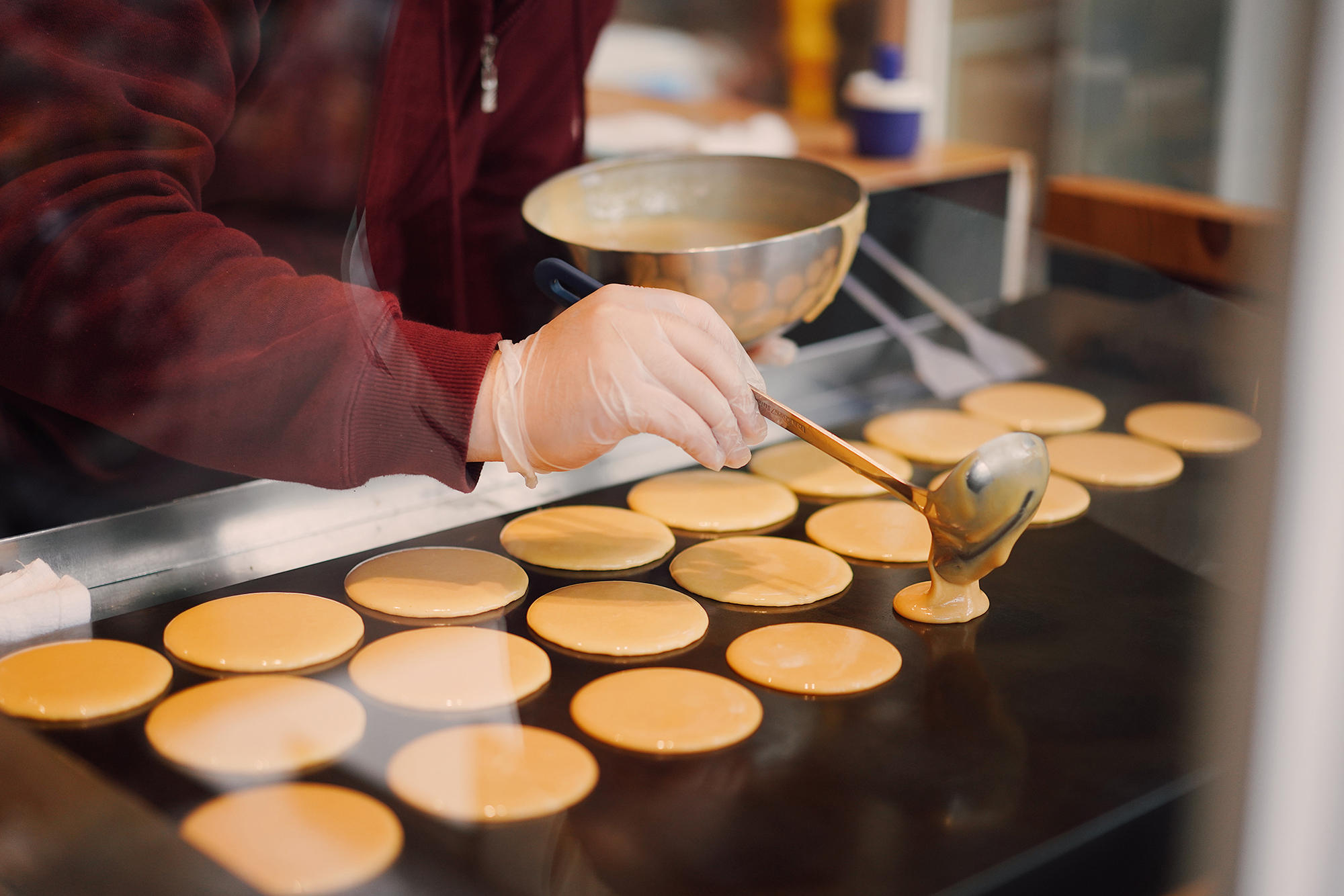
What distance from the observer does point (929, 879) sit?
660mm

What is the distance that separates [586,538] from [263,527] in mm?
309

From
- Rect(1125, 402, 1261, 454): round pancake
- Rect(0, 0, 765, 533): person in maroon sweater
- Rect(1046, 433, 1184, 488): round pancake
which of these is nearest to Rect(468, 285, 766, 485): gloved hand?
Rect(0, 0, 765, 533): person in maroon sweater

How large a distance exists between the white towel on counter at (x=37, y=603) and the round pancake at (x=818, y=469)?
2.29 feet

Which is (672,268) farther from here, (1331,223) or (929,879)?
(1331,223)

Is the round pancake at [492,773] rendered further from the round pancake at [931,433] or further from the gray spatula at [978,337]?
the gray spatula at [978,337]

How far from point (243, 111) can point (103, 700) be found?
19.4 inches

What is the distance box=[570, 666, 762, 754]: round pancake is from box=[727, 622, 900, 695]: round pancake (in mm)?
32

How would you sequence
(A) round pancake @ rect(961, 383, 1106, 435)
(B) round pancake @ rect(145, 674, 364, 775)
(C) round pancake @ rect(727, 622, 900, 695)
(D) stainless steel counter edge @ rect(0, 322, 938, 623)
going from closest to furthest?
1. (B) round pancake @ rect(145, 674, 364, 775)
2. (C) round pancake @ rect(727, 622, 900, 695)
3. (D) stainless steel counter edge @ rect(0, 322, 938, 623)
4. (A) round pancake @ rect(961, 383, 1106, 435)

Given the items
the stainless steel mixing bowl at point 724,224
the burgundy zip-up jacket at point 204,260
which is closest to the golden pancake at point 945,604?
the stainless steel mixing bowl at point 724,224

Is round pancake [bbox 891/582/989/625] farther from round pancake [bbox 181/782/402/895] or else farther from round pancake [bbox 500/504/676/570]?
round pancake [bbox 181/782/402/895]

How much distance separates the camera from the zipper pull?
3.83 ft

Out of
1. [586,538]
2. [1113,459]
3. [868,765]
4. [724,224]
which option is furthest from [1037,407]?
[868,765]

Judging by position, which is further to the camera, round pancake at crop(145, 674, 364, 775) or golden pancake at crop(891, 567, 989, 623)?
golden pancake at crop(891, 567, 989, 623)

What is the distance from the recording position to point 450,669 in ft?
2.86
